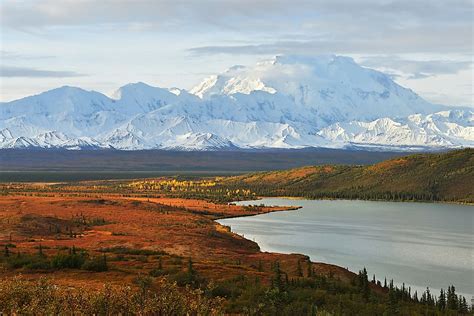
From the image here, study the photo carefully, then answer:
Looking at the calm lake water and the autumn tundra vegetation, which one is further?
the calm lake water

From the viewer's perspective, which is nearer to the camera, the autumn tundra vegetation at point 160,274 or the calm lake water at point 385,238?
the autumn tundra vegetation at point 160,274

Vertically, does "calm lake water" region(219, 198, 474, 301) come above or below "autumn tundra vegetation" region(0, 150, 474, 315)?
below

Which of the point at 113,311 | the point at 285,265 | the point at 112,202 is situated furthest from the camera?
the point at 112,202

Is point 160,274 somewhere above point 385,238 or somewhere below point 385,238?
above

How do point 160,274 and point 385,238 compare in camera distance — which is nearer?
point 160,274

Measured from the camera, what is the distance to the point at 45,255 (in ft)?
Result: 198

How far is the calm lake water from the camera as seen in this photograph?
6981 centimetres

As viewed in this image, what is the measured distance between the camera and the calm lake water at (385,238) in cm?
6981

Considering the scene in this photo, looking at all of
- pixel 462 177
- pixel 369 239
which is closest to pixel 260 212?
pixel 369 239

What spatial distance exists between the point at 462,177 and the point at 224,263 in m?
133

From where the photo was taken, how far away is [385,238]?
9831cm

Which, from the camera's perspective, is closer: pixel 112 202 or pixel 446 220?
pixel 446 220

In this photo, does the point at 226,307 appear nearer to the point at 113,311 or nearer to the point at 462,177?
the point at 113,311

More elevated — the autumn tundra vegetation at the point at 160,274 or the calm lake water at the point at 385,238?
the autumn tundra vegetation at the point at 160,274
